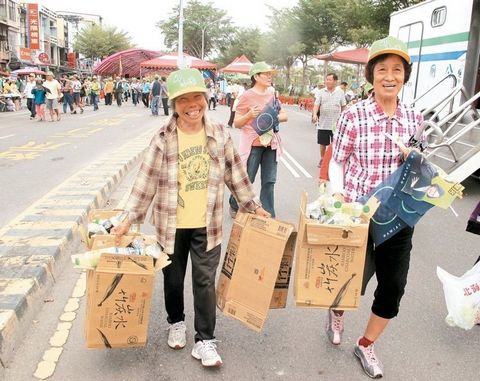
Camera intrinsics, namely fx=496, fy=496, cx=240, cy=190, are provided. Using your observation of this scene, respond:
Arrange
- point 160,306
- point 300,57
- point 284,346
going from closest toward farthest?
point 284,346 → point 160,306 → point 300,57

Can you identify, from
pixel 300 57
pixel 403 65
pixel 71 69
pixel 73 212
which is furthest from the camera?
pixel 71 69

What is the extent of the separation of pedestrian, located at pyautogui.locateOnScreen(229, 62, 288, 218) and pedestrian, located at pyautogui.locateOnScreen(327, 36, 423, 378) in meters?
2.40

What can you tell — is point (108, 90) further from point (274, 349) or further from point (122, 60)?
point (274, 349)

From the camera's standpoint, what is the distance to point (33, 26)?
4775cm

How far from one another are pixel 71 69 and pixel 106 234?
70661 millimetres

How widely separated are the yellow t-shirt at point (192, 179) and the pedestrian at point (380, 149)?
0.73m

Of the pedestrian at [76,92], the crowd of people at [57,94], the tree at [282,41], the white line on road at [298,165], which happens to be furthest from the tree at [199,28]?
the white line on road at [298,165]

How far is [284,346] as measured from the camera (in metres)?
3.15

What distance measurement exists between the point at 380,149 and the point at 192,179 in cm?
103

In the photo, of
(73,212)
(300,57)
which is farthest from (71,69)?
(73,212)

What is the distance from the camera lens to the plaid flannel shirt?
2713 mm

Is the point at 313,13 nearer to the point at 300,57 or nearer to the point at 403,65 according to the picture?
the point at 300,57

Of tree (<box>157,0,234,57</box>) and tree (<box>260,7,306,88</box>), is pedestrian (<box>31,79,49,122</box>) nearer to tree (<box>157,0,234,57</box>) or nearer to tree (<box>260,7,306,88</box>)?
tree (<box>260,7,306,88</box>)

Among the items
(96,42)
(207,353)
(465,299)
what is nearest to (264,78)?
(465,299)
